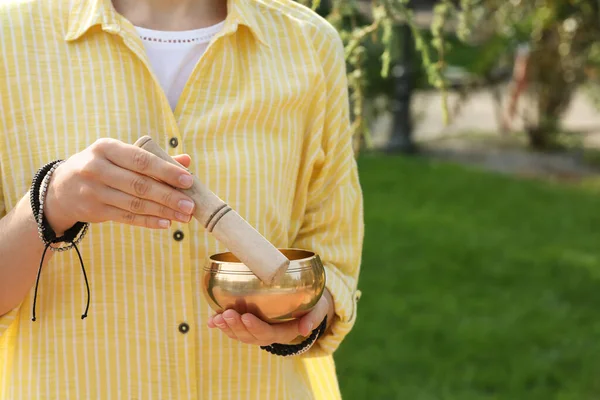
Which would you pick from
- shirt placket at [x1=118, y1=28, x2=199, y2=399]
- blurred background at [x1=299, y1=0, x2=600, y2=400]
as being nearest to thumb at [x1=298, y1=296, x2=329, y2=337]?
shirt placket at [x1=118, y1=28, x2=199, y2=399]

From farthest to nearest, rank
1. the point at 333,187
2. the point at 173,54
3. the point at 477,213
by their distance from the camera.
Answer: the point at 477,213
the point at 333,187
the point at 173,54

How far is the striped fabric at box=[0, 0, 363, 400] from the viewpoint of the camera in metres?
1.67

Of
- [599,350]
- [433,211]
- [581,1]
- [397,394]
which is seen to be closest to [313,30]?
[581,1]

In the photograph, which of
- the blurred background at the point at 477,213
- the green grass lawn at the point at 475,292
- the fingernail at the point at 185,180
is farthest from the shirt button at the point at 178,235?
the green grass lawn at the point at 475,292

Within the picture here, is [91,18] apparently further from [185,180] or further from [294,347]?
[294,347]

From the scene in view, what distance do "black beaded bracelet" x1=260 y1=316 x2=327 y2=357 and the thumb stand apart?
0.15ft

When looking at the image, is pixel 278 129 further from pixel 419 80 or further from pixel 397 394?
pixel 419 80

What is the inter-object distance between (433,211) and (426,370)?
2952 millimetres

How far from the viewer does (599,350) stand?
509 centimetres

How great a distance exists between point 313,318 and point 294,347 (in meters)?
0.11

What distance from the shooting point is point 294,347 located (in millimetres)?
1718

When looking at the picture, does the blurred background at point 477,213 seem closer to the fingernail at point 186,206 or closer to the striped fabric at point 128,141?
the striped fabric at point 128,141

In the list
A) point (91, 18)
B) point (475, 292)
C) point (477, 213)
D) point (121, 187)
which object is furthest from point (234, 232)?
point (477, 213)

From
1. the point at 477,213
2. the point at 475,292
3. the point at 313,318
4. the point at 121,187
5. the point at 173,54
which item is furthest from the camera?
the point at 477,213
